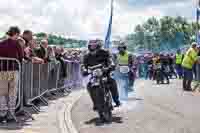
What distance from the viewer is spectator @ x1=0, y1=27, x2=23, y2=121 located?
10469 mm

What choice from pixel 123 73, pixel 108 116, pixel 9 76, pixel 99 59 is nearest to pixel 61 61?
pixel 123 73

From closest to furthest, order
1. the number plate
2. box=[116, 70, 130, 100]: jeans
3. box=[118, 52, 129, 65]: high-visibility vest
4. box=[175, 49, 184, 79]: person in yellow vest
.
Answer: the number plate, box=[116, 70, 130, 100]: jeans, box=[118, 52, 129, 65]: high-visibility vest, box=[175, 49, 184, 79]: person in yellow vest

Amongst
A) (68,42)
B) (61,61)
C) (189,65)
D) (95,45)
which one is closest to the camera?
(95,45)

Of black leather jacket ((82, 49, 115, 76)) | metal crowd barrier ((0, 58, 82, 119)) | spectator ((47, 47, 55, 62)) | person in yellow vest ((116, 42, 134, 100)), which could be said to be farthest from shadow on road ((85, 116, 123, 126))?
person in yellow vest ((116, 42, 134, 100))

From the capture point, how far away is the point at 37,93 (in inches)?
534

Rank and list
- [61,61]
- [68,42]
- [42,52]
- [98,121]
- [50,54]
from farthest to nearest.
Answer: [68,42] → [61,61] → [50,54] → [42,52] → [98,121]

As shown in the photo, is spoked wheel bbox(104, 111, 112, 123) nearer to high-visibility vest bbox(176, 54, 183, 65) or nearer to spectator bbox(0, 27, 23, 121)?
spectator bbox(0, 27, 23, 121)

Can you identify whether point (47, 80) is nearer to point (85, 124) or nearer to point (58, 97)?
point (58, 97)

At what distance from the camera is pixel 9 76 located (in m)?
10.5

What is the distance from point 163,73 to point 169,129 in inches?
731

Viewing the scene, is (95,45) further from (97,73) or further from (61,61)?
(61,61)

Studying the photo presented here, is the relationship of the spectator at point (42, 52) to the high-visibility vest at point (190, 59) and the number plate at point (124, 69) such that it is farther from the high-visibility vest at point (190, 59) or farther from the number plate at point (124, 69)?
the high-visibility vest at point (190, 59)

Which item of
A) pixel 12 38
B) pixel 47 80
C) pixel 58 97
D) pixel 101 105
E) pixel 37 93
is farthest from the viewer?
pixel 58 97

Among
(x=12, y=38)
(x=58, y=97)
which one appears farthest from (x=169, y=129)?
(x=58, y=97)
